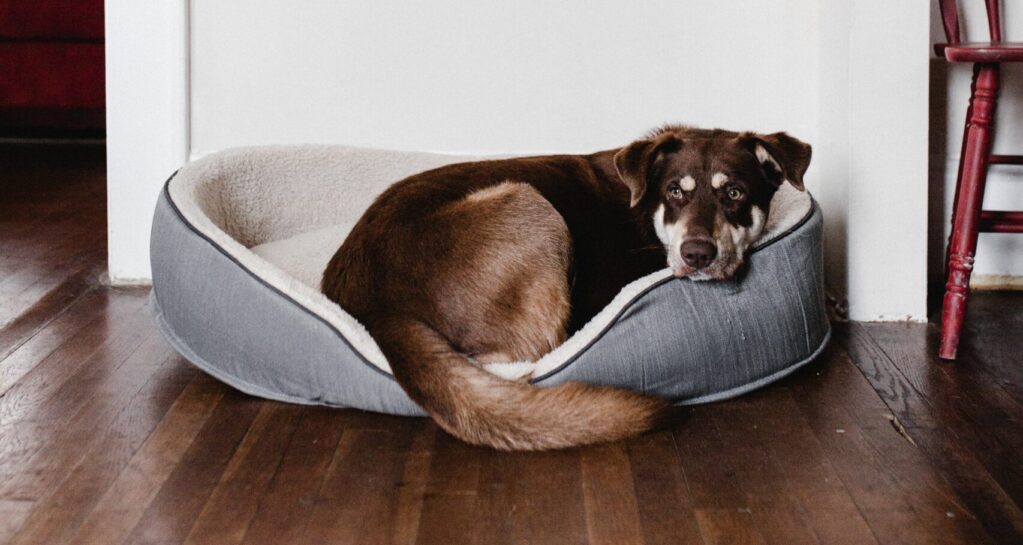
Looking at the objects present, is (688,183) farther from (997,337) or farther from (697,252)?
(997,337)

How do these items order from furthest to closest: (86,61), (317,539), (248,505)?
1. (86,61)
2. (248,505)
3. (317,539)

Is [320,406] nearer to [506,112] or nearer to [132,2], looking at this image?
[506,112]

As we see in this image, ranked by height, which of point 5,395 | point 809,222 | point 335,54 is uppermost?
point 335,54

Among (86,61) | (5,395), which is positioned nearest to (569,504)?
(5,395)

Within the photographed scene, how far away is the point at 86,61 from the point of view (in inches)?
251

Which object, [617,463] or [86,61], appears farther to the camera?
[86,61]

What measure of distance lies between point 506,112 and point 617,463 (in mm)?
1797

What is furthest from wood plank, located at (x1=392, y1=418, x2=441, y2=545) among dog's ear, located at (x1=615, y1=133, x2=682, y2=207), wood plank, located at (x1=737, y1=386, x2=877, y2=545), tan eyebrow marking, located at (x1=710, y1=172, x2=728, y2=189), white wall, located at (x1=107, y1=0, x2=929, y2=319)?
white wall, located at (x1=107, y1=0, x2=929, y2=319)

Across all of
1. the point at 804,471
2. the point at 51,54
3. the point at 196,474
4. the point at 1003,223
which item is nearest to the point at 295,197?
the point at 196,474

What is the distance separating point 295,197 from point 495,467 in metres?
1.58

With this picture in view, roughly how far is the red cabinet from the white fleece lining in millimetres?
3498

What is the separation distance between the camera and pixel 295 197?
3.45m

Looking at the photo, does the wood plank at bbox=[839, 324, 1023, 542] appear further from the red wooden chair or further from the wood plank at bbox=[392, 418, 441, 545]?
the wood plank at bbox=[392, 418, 441, 545]

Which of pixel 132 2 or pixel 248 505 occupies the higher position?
pixel 132 2
